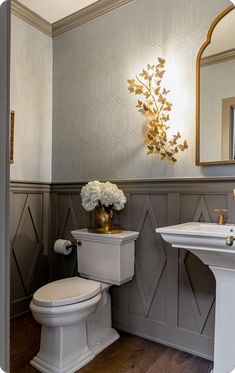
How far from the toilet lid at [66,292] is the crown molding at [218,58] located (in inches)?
65.1

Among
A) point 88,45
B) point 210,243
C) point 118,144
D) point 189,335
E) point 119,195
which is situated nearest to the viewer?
point 210,243

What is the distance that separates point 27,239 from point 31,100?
1.24 meters

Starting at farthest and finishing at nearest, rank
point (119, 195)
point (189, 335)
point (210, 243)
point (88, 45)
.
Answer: point (88, 45), point (119, 195), point (189, 335), point (210, 243)

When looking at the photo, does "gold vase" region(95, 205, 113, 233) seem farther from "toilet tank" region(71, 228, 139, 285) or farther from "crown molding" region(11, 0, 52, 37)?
"crown molding" region(11, 0, 52, 37)

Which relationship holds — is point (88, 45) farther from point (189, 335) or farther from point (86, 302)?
point (189, 335)

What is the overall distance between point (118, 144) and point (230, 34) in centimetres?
107

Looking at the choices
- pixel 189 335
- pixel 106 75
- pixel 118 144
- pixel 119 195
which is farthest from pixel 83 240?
pixel 106 75

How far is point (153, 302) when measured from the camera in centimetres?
209

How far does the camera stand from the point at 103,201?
6.77 ft

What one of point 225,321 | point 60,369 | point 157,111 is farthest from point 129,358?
point 157,111

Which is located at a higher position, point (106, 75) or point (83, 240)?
point (106, 75)

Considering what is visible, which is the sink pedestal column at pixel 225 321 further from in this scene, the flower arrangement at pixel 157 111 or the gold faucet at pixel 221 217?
the flower arrangement at pixel 157 111

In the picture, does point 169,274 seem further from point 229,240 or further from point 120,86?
point 120,86

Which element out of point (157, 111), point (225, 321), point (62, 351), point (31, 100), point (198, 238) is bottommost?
point (62, 351)
